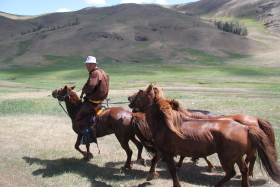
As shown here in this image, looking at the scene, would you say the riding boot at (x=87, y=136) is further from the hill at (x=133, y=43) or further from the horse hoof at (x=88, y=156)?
the hill at (x=133, y=43)

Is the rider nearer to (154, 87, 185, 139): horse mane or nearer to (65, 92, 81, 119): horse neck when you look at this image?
(65, 92, 81, 119): horse neck

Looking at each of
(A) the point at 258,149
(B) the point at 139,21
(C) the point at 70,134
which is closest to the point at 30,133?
(C) the point at 70,134

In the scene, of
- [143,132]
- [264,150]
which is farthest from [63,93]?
[264,150]

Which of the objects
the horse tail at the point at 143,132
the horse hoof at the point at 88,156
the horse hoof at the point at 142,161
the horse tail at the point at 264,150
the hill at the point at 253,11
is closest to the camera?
the horse tail at the point at 264,150

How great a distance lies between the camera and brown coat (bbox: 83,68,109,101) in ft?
24.2

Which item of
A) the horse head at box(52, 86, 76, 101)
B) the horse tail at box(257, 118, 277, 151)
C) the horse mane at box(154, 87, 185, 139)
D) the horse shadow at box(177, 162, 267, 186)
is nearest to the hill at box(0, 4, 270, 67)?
the horse head at box(52, 86, 76, 101)

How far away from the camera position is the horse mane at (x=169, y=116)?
5797 mm

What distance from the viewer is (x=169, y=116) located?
19.5 ft

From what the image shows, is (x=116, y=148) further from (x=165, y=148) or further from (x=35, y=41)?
(x=35, y=41)

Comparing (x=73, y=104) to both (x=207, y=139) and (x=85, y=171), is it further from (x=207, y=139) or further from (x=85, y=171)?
(x=207, y=139)

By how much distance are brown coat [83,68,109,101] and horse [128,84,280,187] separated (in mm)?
1639

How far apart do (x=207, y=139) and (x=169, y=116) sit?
0.94 meters

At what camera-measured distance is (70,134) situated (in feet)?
36.3

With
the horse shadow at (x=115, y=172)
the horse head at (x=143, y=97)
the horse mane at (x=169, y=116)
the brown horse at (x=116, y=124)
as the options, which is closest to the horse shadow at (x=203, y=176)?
the horse shadow at (x=115, y=172)
